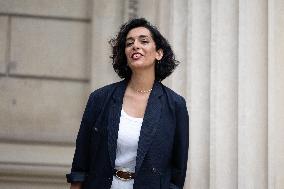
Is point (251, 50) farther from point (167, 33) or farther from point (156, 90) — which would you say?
point (156, 90)

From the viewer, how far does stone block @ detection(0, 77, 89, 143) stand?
5.77 meters

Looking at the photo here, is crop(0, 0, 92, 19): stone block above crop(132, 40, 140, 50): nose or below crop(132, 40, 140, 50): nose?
above

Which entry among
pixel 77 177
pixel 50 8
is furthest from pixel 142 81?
pixel 50 8

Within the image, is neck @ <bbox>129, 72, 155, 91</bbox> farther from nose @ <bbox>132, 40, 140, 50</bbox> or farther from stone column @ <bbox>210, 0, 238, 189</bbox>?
stone column @ <bbox>210, 0, 238, 189</bbox>

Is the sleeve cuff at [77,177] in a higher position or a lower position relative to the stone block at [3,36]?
lower

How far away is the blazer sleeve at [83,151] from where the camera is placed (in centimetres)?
361

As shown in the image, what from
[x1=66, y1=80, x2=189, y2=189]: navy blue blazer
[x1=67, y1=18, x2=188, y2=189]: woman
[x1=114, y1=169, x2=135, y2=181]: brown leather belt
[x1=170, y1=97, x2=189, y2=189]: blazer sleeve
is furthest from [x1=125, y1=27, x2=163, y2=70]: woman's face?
[x1=114, y1=169, x2=135, y2=181]: brown leather belt

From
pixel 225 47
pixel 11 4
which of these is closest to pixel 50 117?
pixel 11 4

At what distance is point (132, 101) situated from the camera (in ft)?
11.9

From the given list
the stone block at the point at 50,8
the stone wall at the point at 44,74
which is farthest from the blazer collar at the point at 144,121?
the stone block at the point at 50,8

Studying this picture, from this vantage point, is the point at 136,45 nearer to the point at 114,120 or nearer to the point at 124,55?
the point at 124,55

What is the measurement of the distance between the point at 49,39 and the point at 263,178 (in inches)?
85.6

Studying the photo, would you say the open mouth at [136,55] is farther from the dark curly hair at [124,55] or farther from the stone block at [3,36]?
the stone block at [3,36]

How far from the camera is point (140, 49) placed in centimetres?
360
